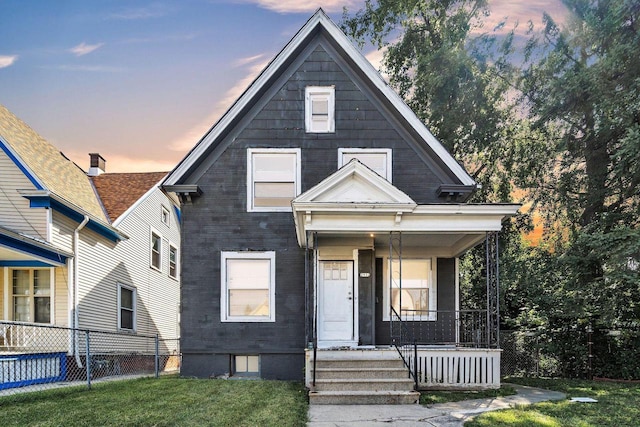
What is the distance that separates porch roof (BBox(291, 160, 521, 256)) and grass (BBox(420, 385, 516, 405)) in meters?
2.98

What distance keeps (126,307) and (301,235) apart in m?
8.37

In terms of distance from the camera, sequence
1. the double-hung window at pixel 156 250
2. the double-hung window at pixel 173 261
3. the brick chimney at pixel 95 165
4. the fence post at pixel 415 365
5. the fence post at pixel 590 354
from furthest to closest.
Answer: the double-hung window at pixel 173 261
the brick chimney at pixel 95 165
the double-hung window at pixel 156 250
the fence post at pixel 590 354
the fence post at pixel 415 365

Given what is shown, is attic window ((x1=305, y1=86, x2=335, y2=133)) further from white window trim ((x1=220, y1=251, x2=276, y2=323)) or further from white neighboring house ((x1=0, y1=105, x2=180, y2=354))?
white neighboring house ((x1=0, y1=105, x2=180, y2=354))

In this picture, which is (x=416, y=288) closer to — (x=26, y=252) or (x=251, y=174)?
(x=251, y=174)

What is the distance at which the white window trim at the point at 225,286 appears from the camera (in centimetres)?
1148

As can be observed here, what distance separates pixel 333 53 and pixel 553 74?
21.8 ft

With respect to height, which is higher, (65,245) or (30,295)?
(65,245)

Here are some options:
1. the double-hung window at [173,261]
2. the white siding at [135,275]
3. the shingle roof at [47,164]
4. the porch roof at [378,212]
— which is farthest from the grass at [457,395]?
the double-hung window at [173,261]

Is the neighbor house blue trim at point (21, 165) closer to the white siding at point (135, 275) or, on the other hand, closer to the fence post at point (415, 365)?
the white siding at point (135, 275)

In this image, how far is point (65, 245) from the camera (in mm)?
12250

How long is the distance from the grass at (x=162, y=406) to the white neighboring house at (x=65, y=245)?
113 inches

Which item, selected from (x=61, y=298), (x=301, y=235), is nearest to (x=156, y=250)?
(x=61, y=298)

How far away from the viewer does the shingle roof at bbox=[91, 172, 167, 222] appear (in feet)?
53.1

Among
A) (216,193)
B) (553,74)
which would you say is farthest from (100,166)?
(553,74)
